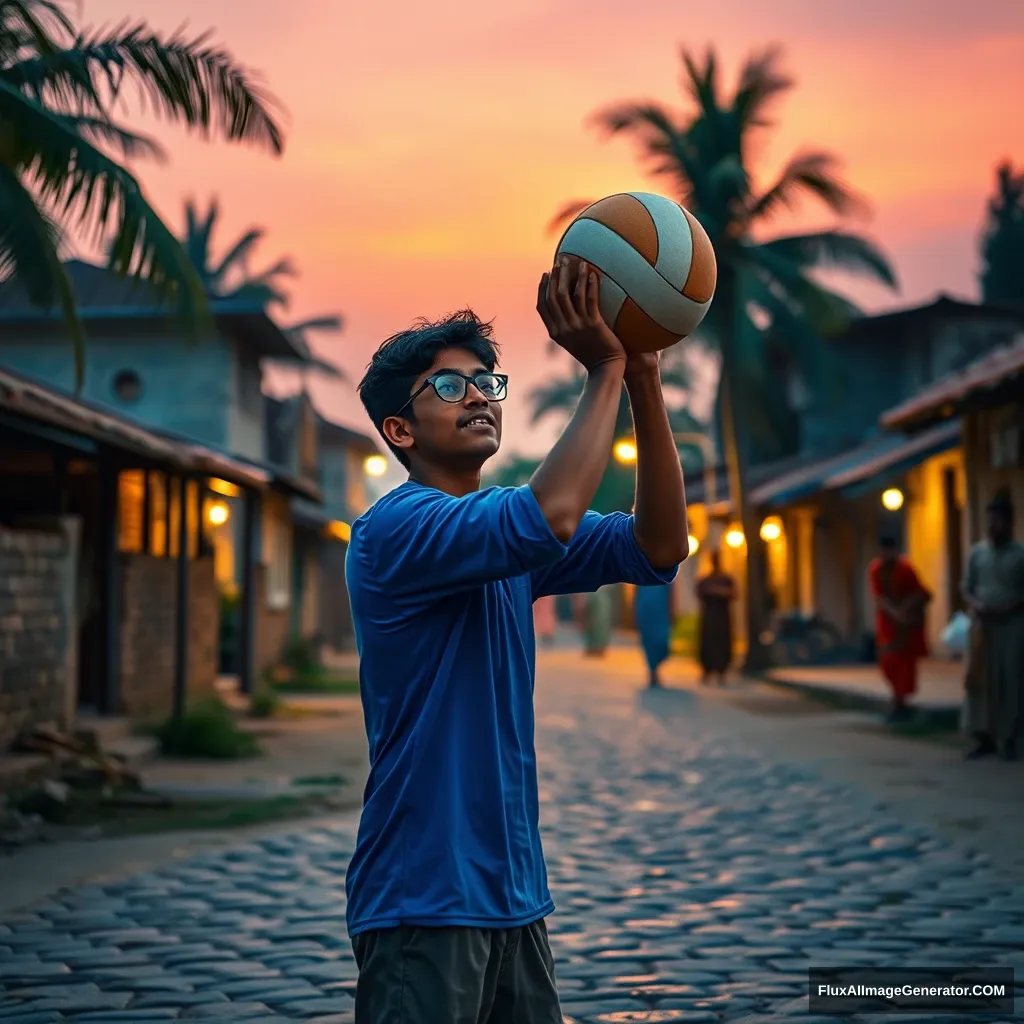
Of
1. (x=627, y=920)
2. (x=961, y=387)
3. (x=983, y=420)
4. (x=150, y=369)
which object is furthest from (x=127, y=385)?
(x=627, y=920)

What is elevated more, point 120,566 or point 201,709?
point 120,566

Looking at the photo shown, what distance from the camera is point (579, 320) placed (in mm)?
2969

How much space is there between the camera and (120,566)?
1617 cm

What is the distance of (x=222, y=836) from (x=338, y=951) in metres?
3.54

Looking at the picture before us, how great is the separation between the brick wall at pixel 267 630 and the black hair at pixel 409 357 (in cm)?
2310

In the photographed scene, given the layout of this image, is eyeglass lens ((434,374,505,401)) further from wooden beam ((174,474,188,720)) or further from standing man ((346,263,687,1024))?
wooden beam ((174,474,188,720))

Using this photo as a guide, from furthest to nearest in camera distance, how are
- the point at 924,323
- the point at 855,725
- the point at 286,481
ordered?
the point at 924,323 < the point at 286,481 < the point at 855,725

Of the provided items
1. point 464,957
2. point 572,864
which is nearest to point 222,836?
point 572,864

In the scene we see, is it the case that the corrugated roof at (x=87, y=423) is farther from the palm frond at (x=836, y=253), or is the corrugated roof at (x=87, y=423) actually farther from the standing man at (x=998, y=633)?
the palm frond at (x=836, y=253)

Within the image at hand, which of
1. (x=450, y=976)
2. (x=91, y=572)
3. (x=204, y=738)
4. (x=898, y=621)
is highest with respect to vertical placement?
(x=91, y=572)

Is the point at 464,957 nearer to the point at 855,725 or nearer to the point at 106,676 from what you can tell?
the point at 106,676

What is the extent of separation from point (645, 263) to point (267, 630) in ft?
85.5

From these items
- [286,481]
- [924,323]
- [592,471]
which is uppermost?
[924,323]

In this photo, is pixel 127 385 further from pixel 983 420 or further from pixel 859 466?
pixel 983 420
